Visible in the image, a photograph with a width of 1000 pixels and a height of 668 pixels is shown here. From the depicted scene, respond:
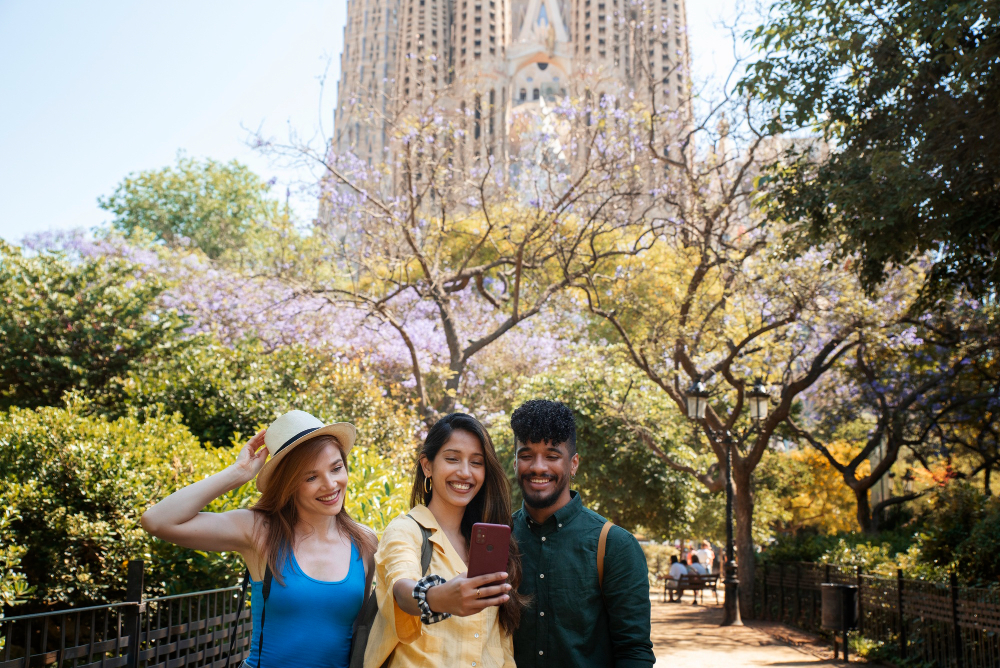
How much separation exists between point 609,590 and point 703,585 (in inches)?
799

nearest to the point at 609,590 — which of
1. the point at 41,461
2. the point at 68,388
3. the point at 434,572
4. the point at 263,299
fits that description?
the point at 434,572

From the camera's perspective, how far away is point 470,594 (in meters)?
2.22

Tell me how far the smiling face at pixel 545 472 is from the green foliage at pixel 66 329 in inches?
401

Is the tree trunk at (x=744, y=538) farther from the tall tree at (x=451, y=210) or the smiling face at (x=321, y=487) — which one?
the smiling face at (x=321, y=487)

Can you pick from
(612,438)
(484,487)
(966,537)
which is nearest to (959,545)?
(966,537)

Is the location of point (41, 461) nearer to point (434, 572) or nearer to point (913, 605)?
point (434, 572)

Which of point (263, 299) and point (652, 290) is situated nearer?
point (652, 290)

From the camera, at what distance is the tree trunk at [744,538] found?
1681cm

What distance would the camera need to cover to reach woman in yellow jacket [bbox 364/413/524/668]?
232cm

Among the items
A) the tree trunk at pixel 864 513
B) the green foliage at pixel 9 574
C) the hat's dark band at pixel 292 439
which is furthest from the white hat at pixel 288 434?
the tree trunk at pixel 864 513

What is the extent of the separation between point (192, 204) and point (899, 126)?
47719mm

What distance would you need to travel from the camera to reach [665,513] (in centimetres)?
1855

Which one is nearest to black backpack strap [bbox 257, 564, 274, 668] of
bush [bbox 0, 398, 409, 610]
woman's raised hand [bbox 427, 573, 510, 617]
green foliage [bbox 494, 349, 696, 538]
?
woman's raised hand [bbox 427, 573, 510, 617]

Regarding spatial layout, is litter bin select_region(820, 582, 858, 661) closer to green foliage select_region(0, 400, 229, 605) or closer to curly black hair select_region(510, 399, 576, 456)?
green foliage select_region(0, 400, 229, 605)
